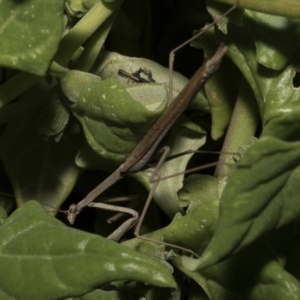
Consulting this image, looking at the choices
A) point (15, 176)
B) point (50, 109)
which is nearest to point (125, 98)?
point (50, 109)

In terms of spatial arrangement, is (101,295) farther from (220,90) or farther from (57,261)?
(220,90)

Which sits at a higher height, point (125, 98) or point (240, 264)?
point (125, 98)

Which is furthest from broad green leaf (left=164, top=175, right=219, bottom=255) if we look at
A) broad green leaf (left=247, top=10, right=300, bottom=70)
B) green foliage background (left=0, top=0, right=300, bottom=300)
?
broad green leaf (left=247, top=10, right=300, bottom=70)

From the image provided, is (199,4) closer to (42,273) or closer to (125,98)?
(125,98)

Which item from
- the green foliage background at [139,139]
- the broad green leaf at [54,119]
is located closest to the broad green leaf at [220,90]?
the green foliage background at [139,139]

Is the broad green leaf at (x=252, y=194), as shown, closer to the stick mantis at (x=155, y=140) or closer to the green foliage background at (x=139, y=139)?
the green foliage background at (x=139, y=139)

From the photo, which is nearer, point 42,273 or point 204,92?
point 42,273

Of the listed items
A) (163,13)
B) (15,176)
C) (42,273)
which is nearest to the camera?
(42,273)
